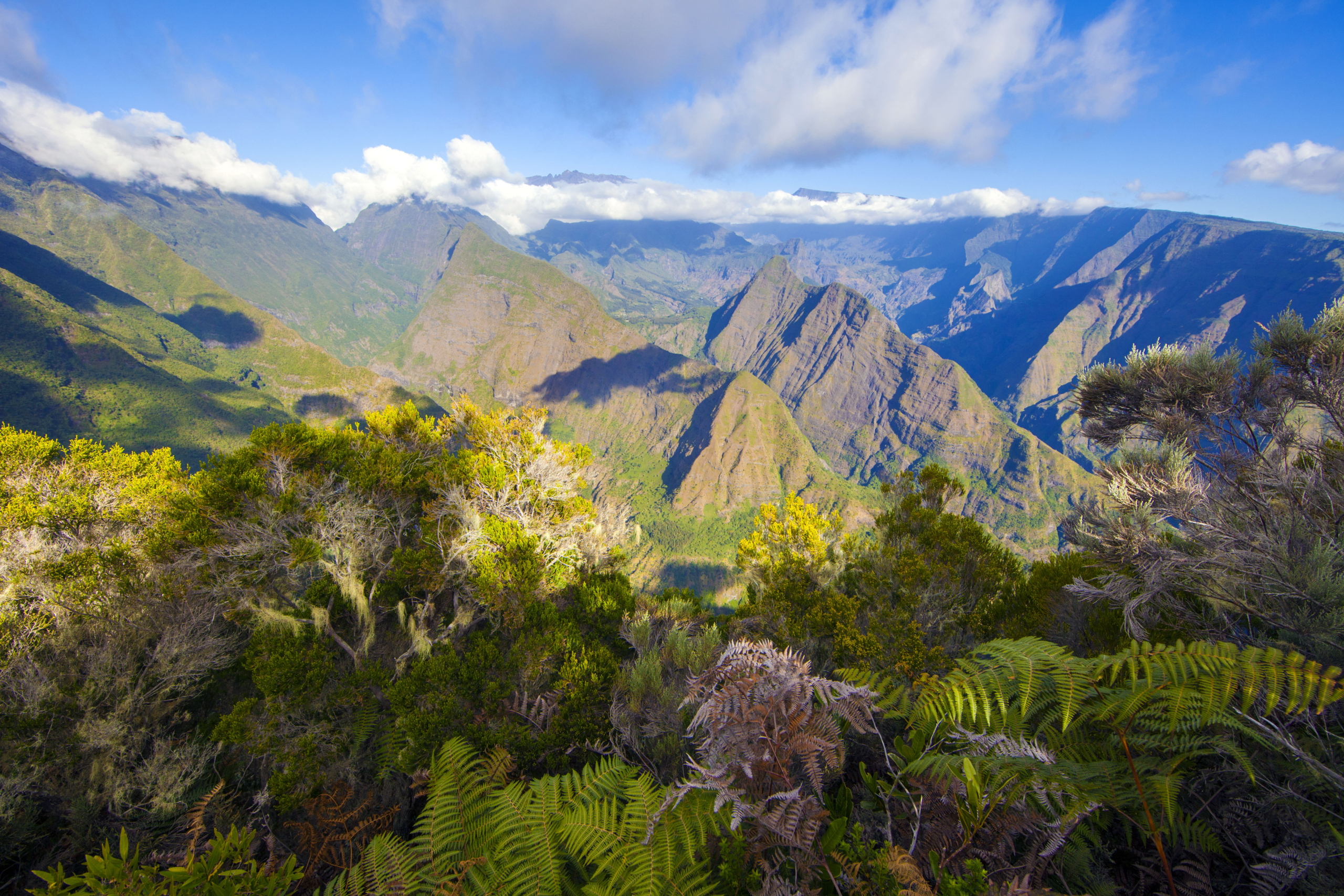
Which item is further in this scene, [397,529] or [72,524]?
[397,529]

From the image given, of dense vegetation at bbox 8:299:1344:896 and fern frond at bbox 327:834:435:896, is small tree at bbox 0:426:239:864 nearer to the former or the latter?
dense vegetation at bbox 8:299:1344:896

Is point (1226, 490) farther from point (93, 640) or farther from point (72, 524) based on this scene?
point (72, 524)

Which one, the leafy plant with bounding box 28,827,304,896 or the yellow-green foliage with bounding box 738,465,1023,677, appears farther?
the yellow-green foliage with bounding box 738,465,1023,677

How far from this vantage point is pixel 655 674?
8.30 m

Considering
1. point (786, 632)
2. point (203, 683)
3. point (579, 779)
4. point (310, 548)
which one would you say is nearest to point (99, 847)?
point (203, 683)

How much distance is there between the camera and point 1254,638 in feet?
18.4

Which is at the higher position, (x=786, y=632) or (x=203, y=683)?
(x=786, y=632)

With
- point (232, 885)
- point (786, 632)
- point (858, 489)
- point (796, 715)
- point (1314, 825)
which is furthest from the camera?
point (858, 489)

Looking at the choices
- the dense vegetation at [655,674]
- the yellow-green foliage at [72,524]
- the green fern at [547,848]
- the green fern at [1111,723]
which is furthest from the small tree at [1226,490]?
the yellow-green foliage at [72,524]

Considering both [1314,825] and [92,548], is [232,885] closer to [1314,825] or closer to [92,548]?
[1314,825]

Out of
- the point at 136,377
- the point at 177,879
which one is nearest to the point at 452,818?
the point at 177,879

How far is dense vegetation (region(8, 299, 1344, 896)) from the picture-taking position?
2688 mm

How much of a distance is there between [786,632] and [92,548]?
15483 millimetres

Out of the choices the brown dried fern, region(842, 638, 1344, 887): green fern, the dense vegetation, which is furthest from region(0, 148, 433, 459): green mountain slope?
region(842, 638, 1344, 887): green fern
